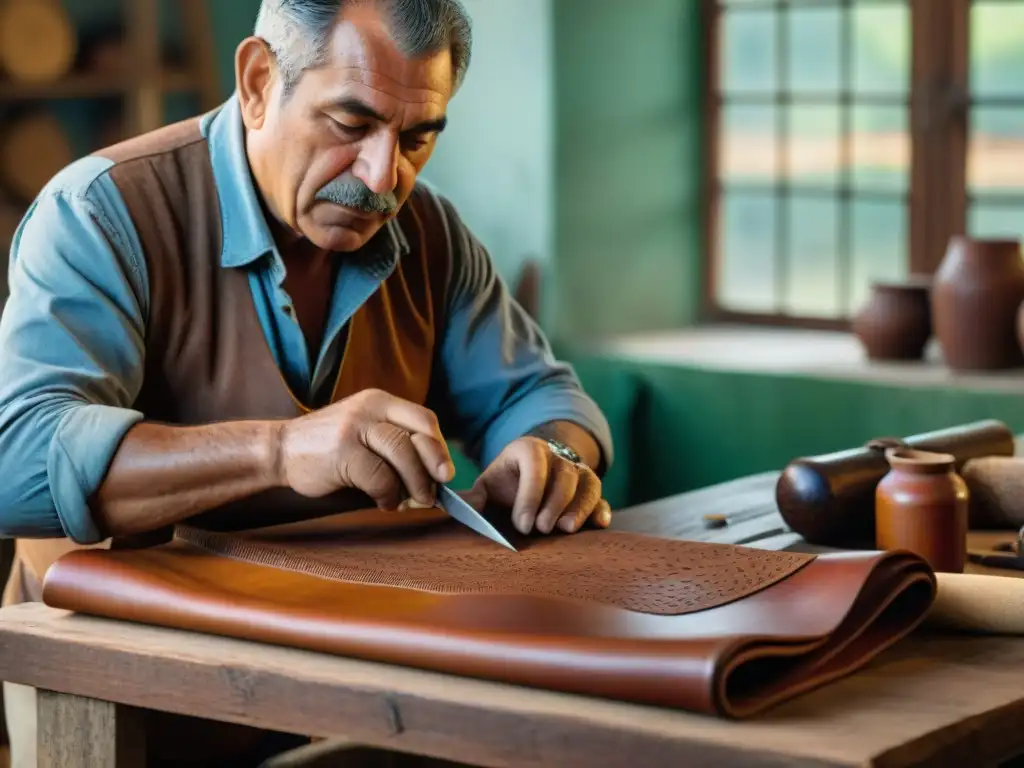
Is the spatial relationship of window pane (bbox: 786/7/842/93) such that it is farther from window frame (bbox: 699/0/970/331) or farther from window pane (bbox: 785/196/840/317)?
window pane (bbox: 785/196/840/317)

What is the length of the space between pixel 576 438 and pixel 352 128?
570mm

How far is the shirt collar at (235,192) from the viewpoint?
223 centimetres

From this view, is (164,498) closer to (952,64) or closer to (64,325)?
(64,325)

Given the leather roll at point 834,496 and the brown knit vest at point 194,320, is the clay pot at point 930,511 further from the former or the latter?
the brown knit vest at point 194,320

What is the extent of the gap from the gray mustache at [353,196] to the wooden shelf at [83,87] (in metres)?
3.02

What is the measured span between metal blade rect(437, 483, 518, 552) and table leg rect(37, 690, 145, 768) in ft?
1.46

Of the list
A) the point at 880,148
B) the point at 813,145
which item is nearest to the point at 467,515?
the point at 880,148

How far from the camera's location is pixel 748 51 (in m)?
5.65

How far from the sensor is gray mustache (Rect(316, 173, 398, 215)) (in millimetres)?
2148

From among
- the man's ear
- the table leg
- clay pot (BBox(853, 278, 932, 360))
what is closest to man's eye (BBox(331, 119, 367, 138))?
the man's ear

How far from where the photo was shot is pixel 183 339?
2209 millimetres

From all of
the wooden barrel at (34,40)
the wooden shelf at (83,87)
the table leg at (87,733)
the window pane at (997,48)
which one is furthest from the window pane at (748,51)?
the table leg at (87,733)

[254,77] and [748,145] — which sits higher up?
[254,77]

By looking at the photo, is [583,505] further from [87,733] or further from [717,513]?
[87,733]
